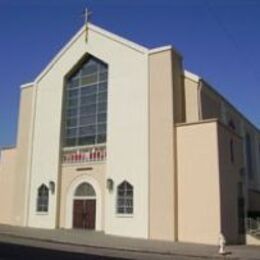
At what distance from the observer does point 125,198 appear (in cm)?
2861

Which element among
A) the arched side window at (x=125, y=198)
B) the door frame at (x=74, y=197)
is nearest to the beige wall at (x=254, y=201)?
the arched side window at (x=125, y=198)

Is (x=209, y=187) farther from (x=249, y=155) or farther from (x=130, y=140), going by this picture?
(x=249, y=155)

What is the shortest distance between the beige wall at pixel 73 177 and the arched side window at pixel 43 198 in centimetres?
117

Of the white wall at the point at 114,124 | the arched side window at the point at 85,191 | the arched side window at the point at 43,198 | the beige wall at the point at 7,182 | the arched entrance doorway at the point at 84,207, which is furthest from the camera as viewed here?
the beige wall at the point at 7,182

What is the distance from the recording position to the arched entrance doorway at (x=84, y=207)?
30.5 meters

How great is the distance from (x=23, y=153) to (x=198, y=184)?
14.0 meters

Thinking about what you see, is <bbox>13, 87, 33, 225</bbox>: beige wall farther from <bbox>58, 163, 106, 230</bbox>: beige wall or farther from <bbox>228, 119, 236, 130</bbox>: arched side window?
<bbox>228, 119, 236, 130</bbox>: arched side window

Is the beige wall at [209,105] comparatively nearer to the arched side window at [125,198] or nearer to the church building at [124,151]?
the church building at [124,151]

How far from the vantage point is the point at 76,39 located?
3394cm

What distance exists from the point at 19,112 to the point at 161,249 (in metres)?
18.9

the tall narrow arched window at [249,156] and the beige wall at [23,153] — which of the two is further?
the tall narrow arched window at [249,156]

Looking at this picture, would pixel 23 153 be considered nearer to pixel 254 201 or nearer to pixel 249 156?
pixel 254 201

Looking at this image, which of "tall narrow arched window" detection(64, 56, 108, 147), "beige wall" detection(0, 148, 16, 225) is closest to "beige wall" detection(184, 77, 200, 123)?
"tall narrow arched window" detection(64, 56, 108, 147)

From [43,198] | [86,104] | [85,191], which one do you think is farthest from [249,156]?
[43,198]
